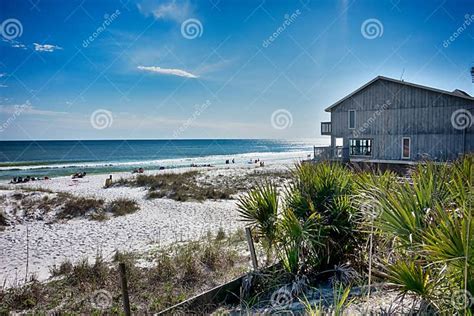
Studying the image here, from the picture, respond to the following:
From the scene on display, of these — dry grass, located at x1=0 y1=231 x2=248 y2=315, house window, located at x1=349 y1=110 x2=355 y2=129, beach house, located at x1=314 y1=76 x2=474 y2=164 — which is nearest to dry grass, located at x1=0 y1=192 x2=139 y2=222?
dry grass, located at x1=0 y1=231 x2=248 y2=315

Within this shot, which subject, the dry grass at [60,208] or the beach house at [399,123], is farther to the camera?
the beach house at [399,123]

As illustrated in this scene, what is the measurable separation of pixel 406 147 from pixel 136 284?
21.1 meters

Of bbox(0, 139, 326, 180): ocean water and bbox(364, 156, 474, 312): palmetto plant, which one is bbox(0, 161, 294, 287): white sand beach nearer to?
bbox(364, 156, 474, 312): palmetto plant

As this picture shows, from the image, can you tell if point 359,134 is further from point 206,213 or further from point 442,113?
point 206,213

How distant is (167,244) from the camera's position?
8398mm

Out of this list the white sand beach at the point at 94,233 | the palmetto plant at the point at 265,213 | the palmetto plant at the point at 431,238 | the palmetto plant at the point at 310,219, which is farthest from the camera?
the white sand beach at the point at 94,233

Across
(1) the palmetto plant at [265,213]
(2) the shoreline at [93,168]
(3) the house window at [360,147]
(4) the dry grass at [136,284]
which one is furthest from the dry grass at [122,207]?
(3) the house window at [360,147]

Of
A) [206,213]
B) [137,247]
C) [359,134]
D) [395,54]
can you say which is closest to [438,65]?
[395,54]

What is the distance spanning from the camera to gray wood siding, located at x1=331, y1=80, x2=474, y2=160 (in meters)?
18.8

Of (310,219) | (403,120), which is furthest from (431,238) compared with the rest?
(403,120)

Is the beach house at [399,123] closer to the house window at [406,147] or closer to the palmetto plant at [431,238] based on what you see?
the house window at [406,147]

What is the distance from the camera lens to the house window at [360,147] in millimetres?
22578

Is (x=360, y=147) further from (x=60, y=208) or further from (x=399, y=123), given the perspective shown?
(x=60, y=208)

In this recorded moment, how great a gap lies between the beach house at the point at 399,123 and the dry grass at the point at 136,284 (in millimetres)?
15507
